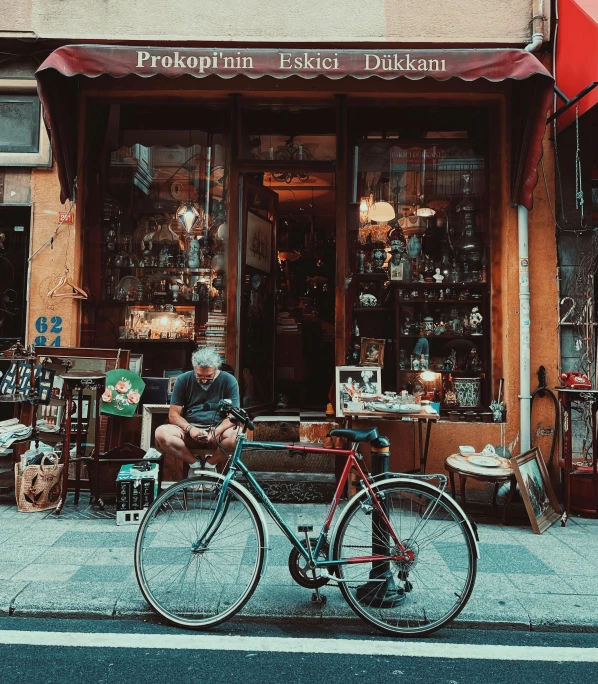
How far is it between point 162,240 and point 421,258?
355 centimetres

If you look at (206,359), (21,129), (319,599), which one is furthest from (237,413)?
(21,129)

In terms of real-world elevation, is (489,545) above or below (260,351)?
below

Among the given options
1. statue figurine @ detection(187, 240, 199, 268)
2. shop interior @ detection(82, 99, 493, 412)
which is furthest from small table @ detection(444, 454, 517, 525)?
statue figurine @ detection(187, 240, 199, 268)

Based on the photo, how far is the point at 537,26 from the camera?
7.38 metres

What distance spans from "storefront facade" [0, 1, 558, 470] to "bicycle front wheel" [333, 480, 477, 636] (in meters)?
3.44

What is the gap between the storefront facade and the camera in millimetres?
7625

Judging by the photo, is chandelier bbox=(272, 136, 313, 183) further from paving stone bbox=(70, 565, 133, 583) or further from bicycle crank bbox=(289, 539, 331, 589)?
bicycle crank bbox=(289, 539, 331, 589)

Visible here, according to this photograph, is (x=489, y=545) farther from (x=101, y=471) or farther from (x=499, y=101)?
(x=499, y=101)

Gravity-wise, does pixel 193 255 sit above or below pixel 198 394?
above

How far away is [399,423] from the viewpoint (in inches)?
294

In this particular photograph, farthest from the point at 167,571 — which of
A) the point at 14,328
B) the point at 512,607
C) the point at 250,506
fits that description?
the point at 14,328

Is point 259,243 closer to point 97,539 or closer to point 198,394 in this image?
point 198,394

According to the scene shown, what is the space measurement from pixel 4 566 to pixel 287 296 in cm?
765

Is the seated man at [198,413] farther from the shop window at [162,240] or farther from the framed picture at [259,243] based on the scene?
the framed picture at [259,243]
